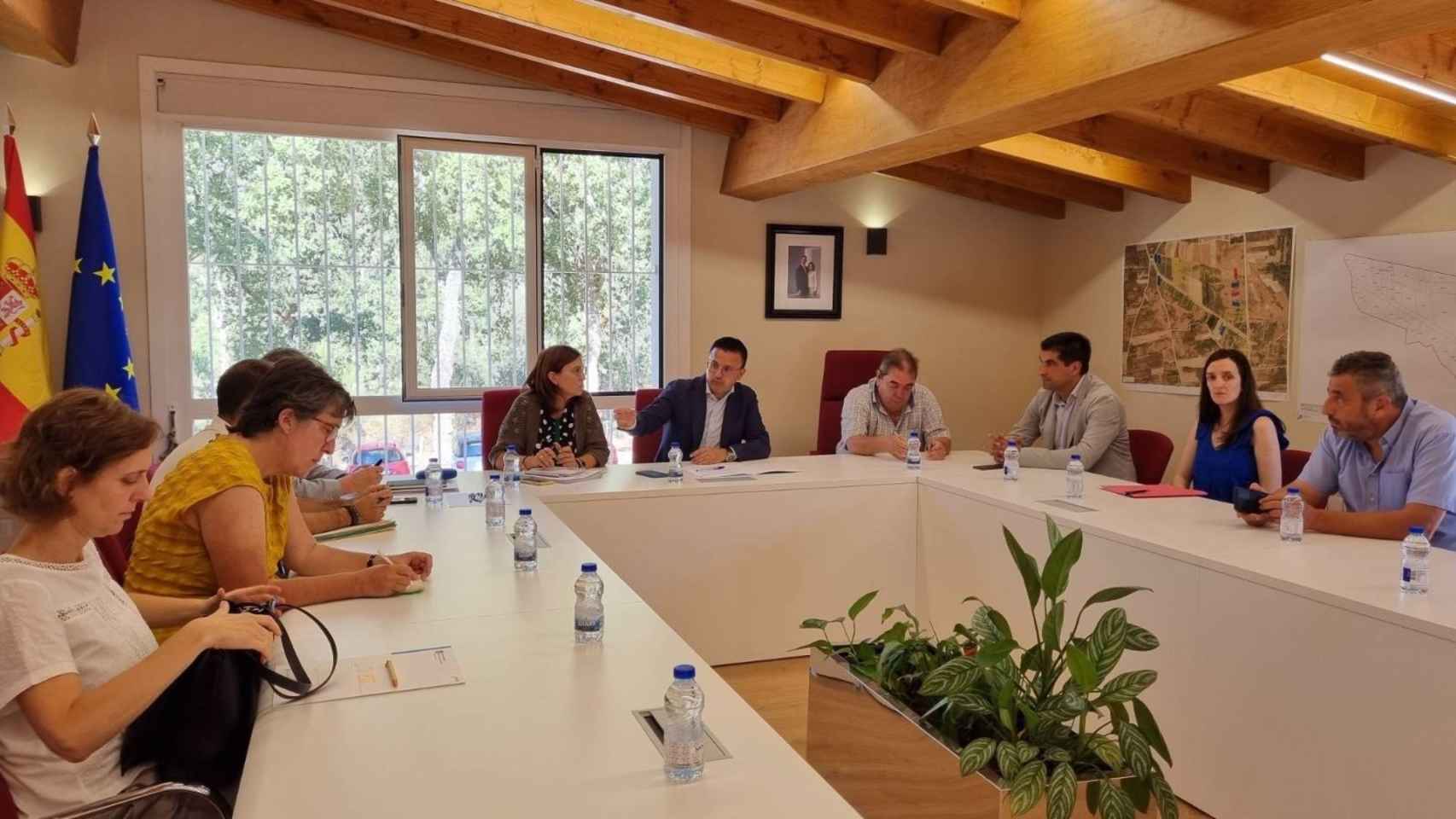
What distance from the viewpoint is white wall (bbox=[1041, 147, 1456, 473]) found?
4176 millimetres

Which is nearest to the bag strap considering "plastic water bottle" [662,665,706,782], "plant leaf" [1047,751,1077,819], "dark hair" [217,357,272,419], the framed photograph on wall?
"plastic water bottle" [662,665,706,782]

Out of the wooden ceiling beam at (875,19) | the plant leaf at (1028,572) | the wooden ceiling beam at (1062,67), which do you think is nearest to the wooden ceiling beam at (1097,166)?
the wooden ceiling beam at (1062,67)

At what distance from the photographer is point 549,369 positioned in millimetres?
3998

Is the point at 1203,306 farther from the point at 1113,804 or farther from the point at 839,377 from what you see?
the point at 1113,804

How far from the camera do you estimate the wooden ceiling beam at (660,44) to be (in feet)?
13.2

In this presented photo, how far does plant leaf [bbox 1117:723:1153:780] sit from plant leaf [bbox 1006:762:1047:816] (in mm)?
156

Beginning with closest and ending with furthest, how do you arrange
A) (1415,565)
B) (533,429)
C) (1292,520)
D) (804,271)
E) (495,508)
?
(1415,565), (1292,520), (495,508), (533,429), (804,271)

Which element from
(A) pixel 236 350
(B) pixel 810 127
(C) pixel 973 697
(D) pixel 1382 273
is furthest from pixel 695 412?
(D) pixel 1382 273

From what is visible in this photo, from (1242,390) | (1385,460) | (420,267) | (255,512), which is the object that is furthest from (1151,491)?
(420,267)

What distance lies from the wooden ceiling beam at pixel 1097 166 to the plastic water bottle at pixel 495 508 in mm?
3001

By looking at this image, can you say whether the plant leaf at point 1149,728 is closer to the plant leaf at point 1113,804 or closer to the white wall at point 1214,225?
the plant leaf at point 1113,804

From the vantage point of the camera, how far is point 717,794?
4.27ft

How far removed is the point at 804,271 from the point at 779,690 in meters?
2.99

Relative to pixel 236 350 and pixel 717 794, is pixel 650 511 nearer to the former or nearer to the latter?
pixel 717 794
